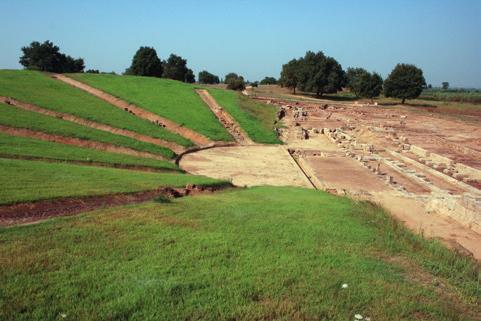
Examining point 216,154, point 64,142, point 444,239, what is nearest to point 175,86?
point 216,154

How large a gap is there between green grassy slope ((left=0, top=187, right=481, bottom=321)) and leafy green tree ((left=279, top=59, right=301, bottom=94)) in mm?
67135

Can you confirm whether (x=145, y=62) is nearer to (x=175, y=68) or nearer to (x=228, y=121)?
(x=175, y=68)

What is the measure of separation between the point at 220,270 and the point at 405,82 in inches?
2722

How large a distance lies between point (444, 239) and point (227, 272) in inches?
294

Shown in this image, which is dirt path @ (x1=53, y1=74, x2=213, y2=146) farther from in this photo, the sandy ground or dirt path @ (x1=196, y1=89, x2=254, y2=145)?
dirt path @ (x1=196, y1=89, x2=254, y2=145)

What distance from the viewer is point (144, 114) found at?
100 ft

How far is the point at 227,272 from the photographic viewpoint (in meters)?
6.28

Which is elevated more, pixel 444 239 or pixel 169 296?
pixel 169 296

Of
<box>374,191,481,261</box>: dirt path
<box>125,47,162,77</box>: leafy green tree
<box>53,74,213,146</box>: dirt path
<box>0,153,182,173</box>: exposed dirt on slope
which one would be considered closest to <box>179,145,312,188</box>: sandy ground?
<box>53,74,213,146</box>: dirt path

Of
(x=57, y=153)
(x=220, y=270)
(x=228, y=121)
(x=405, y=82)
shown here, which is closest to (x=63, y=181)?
(x=57, y=153)

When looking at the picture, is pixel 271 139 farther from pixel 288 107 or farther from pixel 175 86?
pixel 288 107

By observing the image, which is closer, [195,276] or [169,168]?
[195,276]

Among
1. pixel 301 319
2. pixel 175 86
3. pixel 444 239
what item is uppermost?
pixel 175 86

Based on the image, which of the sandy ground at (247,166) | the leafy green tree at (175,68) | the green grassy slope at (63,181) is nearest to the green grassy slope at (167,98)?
the sandy ground at (247,166)
